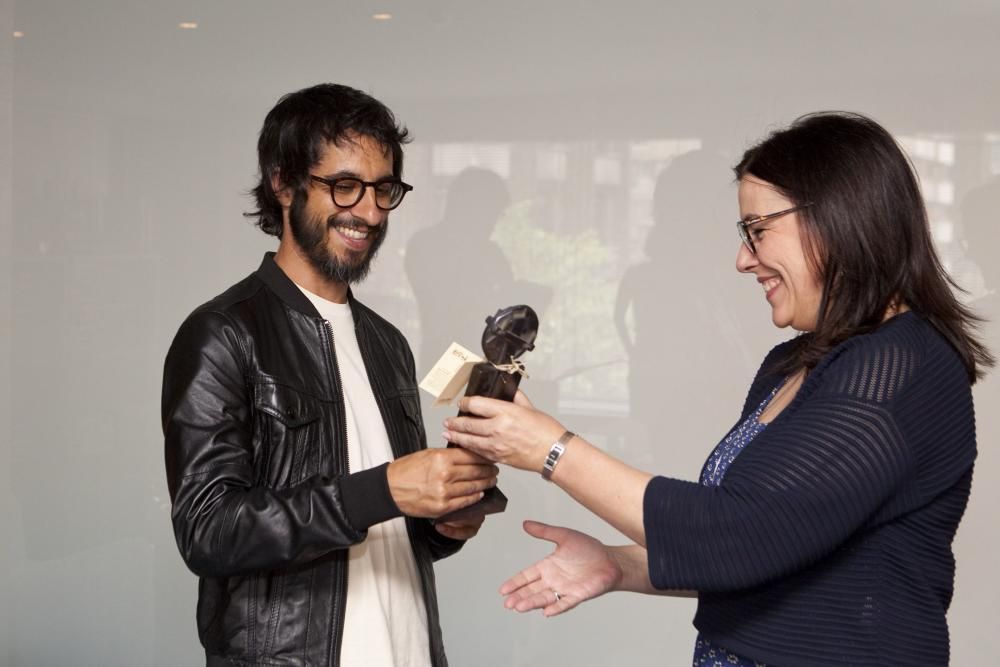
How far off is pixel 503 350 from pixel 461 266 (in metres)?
2.61

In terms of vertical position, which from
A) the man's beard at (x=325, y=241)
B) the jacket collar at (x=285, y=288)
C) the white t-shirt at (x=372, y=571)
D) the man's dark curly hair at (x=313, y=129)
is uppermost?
the man's dark curly hair at (x=313, y=129)

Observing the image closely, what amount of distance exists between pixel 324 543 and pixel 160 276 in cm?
306

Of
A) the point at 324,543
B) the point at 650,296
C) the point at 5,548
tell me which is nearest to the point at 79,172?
the point at 5,548

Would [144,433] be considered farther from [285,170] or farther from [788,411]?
[788,411]

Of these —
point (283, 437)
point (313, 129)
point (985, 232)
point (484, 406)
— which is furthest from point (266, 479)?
point (985, 232)

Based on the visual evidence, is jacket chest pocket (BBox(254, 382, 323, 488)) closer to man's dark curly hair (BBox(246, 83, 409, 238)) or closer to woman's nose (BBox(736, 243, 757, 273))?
man's dark curly hair (BBox(246, 83, 409, 238))

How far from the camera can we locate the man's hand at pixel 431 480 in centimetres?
180

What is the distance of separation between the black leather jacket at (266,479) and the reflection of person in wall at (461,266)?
2168 millimetres

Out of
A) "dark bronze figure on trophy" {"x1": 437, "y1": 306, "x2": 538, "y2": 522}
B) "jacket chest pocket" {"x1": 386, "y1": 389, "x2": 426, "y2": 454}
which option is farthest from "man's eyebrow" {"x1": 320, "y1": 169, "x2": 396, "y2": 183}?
"dark bronze figure on trophy" {"x1": 437, "y1": 306, "x2": 538, "y2": 522}

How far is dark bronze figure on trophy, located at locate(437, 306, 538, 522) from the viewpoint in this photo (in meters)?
1.73

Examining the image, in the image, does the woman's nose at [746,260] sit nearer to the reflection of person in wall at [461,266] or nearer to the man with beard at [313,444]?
the man with beard at [313,444]

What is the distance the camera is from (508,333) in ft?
5.68

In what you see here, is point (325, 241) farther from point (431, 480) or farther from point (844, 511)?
point (844, 511)

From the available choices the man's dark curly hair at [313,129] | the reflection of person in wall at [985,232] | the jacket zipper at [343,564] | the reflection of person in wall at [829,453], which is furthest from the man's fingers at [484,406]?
the reflection of person in wall at [985,232]
